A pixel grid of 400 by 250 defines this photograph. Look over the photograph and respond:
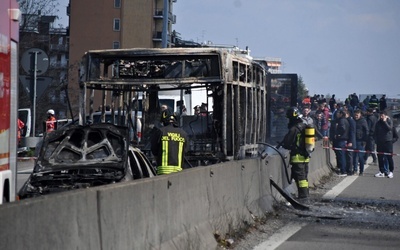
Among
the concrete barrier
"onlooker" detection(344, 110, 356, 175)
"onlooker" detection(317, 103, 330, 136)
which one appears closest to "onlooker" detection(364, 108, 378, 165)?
"onlooker" detection(344, 110, 356, 175)

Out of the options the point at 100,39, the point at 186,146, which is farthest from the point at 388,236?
the point at 100,39

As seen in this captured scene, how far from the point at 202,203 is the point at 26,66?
13.2m

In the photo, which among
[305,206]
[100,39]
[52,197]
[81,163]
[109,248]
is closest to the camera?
[52,197]

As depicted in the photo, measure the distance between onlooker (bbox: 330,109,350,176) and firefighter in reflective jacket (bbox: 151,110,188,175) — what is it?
15.8 m

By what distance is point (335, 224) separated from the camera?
15.3 metres

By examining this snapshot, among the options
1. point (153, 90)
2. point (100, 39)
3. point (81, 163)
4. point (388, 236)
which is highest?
point (100, 39)

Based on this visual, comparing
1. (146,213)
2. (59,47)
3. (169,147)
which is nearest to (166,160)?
(169,147)

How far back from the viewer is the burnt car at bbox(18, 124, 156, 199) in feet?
41.8

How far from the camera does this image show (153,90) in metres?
18.3

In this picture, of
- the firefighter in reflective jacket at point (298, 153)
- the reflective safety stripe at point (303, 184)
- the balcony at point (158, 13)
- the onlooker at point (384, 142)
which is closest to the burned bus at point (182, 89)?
the firefighter in reflective jacket at point (298, 153)

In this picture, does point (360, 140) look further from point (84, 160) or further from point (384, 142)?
point (84, 160)

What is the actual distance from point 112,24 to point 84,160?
306 ft

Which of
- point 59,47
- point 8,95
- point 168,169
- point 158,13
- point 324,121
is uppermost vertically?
point 158,13

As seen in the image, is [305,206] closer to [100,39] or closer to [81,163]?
[81,163]
